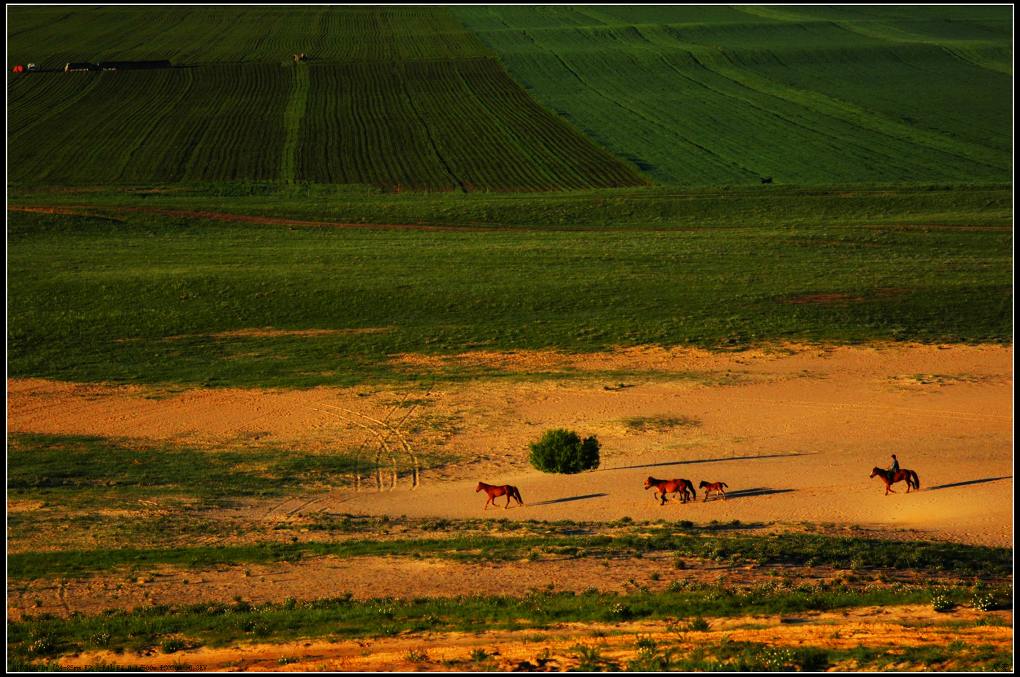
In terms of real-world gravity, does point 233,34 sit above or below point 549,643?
above

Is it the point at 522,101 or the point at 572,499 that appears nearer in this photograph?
the point at 572,499

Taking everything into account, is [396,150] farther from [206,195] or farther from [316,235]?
[316,235]

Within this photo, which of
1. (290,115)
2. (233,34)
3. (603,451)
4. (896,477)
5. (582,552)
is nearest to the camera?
(582,552)

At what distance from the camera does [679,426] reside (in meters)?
37.6

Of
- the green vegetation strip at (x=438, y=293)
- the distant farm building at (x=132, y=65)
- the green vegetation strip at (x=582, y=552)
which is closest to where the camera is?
the green vegetation strip at (x=582, y=552)

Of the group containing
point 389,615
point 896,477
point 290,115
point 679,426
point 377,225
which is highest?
point 290,115

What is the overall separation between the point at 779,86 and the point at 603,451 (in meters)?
92.5

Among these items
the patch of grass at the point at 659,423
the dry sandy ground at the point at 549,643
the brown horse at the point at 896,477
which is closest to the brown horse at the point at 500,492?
the patch of grass at the point at 659,423

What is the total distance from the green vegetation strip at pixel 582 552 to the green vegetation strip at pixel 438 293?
16972 mm

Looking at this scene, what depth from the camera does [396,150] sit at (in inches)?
3701

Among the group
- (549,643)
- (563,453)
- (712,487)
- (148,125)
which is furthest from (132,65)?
(549,643)

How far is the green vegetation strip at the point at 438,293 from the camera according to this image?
4772 centimetres

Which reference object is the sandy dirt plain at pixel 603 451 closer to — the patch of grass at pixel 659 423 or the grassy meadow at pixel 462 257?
the patch of grass at pixel 659 423

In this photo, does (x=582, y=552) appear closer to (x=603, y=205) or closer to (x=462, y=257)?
(x=462, y=257)
